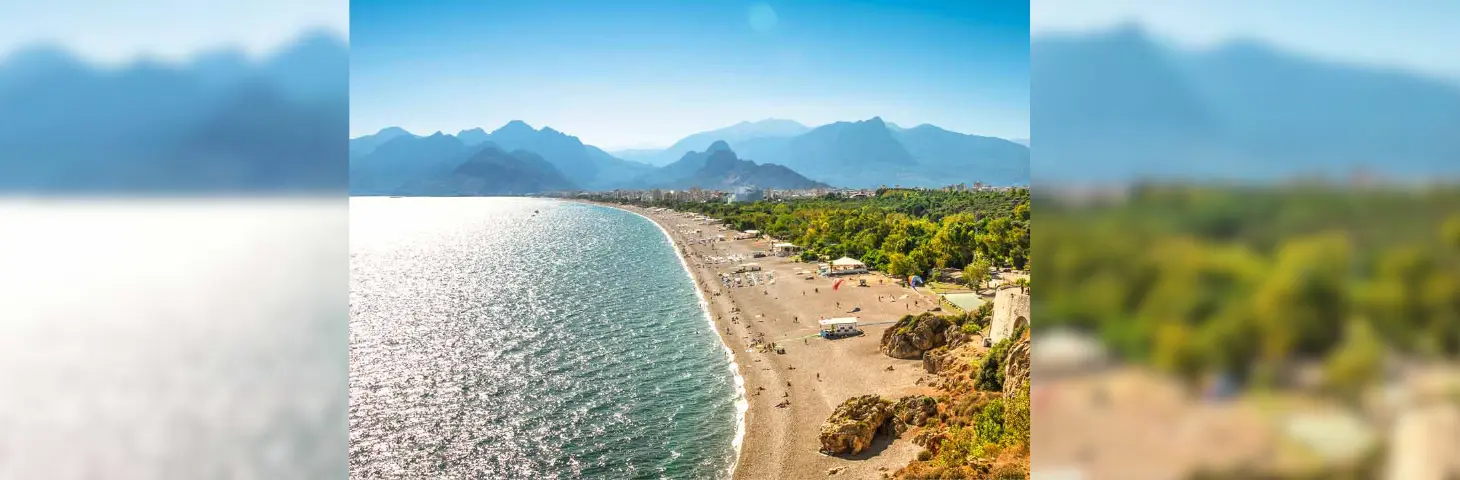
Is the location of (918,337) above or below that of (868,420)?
above

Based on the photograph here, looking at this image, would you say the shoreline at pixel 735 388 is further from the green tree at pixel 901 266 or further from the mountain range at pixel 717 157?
the green tree at pixel 901 266

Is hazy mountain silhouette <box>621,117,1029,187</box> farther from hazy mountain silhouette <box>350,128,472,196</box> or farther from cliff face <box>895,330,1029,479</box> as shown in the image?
cliff face <box>895,330,1029,479</box>

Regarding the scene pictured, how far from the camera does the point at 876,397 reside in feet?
26.1

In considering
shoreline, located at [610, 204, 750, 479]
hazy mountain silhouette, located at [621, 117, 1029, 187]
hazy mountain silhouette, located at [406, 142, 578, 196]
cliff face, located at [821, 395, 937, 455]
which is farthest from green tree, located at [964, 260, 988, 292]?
hazy mountain silhouette, located at [406, 142, 578, 196]

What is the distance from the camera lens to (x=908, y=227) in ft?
56.6
